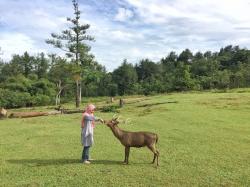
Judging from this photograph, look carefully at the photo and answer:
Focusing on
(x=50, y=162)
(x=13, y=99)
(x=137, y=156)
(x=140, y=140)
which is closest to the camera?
(x=140, y=140)

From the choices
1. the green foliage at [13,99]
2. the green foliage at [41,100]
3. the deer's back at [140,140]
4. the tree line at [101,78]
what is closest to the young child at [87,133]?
the deer's back at [140,140]

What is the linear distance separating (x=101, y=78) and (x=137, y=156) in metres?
60.8

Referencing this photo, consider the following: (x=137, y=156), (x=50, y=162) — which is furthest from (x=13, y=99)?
(x=137, y=156)

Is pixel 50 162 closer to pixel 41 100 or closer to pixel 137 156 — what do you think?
pixel 137 156

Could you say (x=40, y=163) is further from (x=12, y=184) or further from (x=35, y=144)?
(x=35, y=144)

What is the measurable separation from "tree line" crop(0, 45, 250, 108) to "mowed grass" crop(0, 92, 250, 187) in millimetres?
24633

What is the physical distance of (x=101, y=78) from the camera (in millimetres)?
73562

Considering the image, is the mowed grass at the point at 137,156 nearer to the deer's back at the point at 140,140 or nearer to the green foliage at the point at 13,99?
the deer's back at the point at 140,140

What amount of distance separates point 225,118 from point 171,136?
6.63 metres

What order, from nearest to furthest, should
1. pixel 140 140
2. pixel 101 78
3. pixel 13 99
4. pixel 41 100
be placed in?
pixel 140 140 → pixel 13 99 → pixel 41 100 → pixel 101 78

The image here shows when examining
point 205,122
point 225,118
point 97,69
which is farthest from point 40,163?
point 97,69

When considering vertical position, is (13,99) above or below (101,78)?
below

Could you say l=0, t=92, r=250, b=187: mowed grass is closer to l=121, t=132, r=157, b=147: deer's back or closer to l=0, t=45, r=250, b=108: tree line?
l=121, t=132, r=157, b=147: deer's back

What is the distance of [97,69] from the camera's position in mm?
49031
